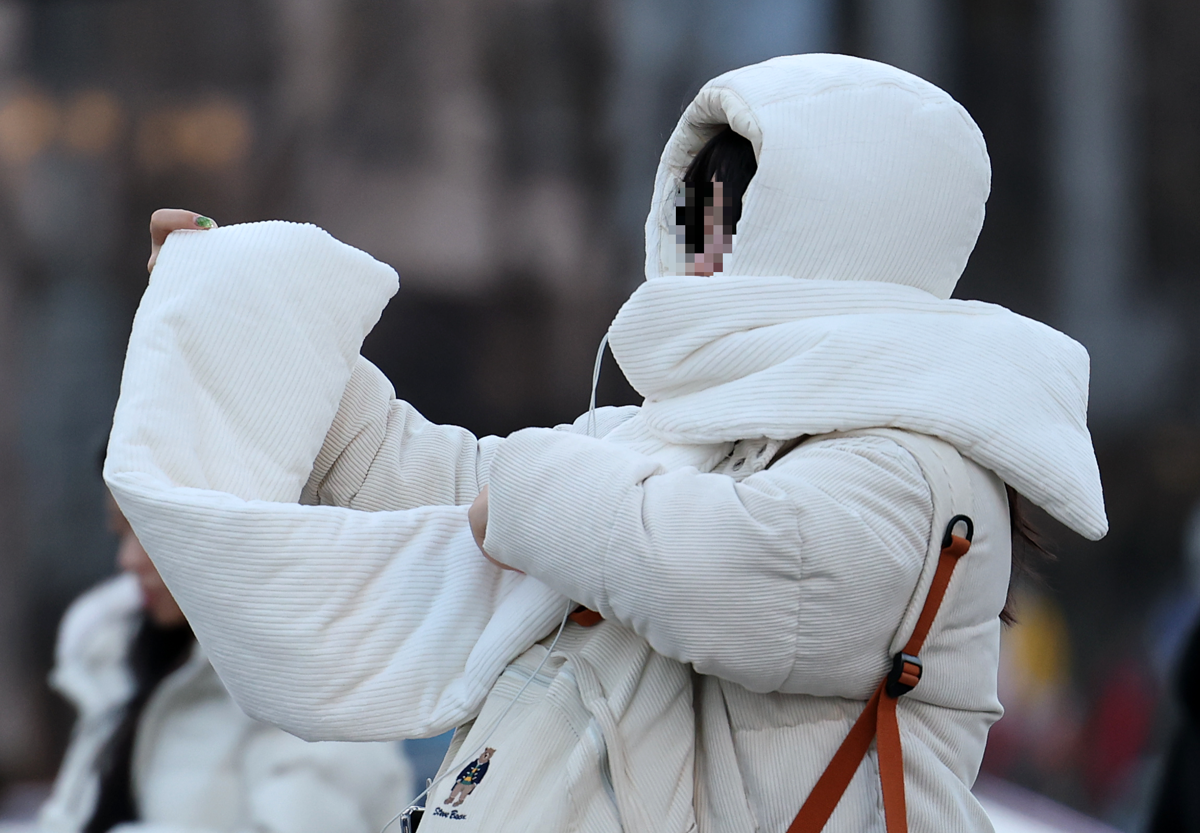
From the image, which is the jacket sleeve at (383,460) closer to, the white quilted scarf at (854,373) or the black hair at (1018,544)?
the white quilted scarf at (854,373)

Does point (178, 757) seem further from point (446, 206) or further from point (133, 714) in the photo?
point (446, 206)

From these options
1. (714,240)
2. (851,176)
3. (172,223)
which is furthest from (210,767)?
(851,176)

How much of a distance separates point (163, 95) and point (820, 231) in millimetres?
2415

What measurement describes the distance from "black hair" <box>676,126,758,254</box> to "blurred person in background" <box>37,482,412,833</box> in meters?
1.48

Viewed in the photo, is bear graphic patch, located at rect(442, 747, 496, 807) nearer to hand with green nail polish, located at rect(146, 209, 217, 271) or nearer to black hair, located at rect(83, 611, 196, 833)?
hand with green nail polish, located at rect(146, 209, 217, 271)

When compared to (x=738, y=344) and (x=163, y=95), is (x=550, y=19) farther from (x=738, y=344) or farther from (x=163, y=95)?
(x=738, y=344)

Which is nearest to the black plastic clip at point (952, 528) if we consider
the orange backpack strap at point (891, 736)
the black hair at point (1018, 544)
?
the orange backpack strap at point (891, 736)

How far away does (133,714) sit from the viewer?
2359 millimetres

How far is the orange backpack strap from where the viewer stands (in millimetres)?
930

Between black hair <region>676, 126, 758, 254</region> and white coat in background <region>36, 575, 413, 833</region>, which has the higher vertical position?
black hair <region>676, 126, 758, 254</region>

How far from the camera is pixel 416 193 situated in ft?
→ 9.41

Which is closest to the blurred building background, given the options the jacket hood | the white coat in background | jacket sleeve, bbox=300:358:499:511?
the white coat in background

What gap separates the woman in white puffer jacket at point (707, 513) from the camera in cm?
89

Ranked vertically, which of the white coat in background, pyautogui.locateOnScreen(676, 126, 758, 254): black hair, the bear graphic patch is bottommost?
the white coat in background
